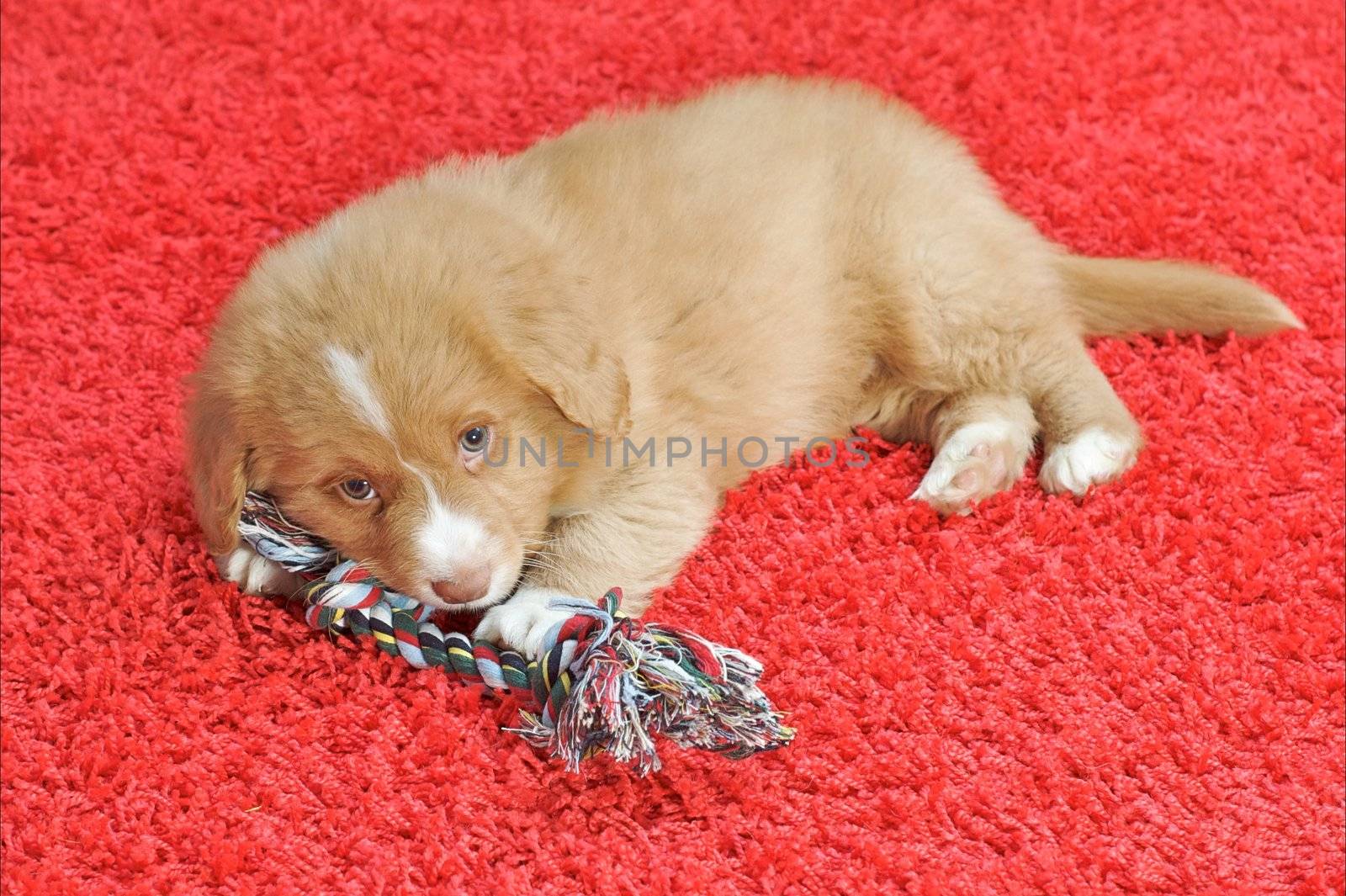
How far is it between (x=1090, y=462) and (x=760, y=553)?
0.73m

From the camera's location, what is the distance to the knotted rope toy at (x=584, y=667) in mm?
2057

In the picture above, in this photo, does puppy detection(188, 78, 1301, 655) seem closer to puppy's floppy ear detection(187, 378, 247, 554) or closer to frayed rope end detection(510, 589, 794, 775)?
puppy's floppy ear detection(187, 378, 247, 554)

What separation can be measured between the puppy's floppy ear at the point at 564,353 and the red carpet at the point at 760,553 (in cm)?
51

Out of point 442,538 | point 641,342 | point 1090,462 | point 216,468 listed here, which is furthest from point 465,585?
point 1090,462

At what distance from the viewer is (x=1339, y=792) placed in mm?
2143

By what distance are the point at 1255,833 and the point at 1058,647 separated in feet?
1.48

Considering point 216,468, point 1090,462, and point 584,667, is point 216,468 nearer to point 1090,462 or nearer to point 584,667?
point 584,667

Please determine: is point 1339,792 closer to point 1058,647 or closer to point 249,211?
point 1058,647

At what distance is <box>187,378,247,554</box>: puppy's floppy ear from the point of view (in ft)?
7.03

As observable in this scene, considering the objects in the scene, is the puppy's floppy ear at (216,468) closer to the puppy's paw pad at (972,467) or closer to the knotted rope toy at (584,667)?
the knotted rope toy at (584,667)

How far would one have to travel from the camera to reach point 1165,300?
2.81 m

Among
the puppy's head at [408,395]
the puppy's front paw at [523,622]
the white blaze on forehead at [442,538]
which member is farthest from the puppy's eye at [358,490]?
the puppy's front paw at [523,622]

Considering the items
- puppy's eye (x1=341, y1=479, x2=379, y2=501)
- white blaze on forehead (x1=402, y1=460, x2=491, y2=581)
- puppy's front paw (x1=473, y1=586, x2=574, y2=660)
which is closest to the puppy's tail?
puppy's front paw (x1=473, y1=586, x2=574, y2=660)

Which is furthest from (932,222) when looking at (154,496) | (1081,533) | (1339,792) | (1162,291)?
(154,496)
